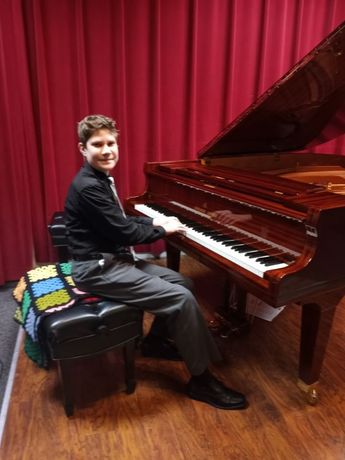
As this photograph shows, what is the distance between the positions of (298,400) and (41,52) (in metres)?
2.77

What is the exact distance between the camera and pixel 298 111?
213 centimetres

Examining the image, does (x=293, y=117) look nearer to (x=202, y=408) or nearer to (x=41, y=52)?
(x=202, y=408)

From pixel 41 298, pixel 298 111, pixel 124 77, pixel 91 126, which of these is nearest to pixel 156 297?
pixel 41 298

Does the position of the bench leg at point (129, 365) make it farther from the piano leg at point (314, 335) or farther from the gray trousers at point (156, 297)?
the piano leg at point (314, 335)

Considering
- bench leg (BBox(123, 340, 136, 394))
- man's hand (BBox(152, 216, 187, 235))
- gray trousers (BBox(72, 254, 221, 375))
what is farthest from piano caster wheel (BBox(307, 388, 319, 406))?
man's hand (BBox(152, 216, 187, 235))

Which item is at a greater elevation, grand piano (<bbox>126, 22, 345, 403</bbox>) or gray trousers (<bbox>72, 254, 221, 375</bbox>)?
grand piano (<bbox>126, 22, 345, 403</bbox>)

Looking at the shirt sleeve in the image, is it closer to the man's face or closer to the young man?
the young man

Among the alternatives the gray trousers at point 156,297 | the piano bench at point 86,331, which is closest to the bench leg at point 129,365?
the piano bench at point 86,331

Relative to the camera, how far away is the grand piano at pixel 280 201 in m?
1.42

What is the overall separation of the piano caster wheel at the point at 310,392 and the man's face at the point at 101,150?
4.62ft

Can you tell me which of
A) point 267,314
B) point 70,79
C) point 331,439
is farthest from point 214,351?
point 70,79

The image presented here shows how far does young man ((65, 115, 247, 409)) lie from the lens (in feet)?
5.64

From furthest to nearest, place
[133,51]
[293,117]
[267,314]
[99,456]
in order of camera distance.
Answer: [133,51] < [267,314] < [293,117] < [99,456]

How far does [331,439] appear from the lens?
1.62 metres
